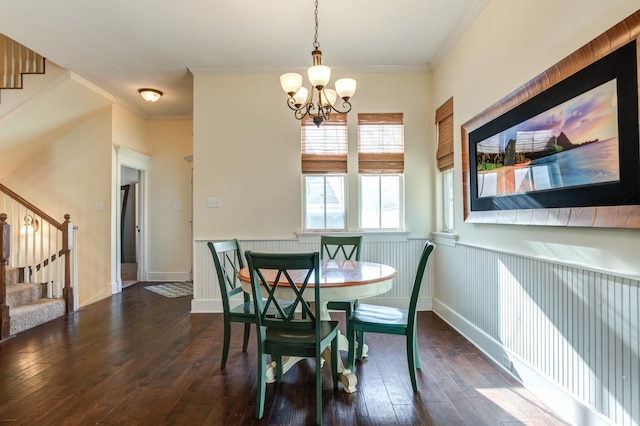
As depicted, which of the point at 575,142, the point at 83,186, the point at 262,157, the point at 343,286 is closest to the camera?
the point at 575,142

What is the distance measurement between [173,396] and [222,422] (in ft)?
1.57

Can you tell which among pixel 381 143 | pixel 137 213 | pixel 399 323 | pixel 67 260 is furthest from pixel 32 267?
pixel 381 143

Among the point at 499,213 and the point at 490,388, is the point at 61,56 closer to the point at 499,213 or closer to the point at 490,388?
the point at 499,213

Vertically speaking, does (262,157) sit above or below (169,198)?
above

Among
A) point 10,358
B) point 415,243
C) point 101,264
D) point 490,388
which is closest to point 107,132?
point 101,264

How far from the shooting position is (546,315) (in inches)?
81.5

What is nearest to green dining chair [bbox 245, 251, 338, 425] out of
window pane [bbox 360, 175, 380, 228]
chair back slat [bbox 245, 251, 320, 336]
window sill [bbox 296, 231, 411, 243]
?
chair back slat [bbox 245, 251, 320, 336]

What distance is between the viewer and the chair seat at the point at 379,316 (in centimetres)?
225

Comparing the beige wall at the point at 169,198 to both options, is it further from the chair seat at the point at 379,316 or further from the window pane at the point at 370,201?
the chair seat at the point at 379,316

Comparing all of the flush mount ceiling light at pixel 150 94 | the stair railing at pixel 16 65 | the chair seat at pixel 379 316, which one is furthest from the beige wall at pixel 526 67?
the stair railing at pixel 16 65

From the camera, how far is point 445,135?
369 cm

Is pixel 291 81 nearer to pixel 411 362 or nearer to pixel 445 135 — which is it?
pixel 445 135

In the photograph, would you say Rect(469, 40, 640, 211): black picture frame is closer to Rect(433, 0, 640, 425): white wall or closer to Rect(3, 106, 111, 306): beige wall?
Rect(433, 0, 640, 425): white wall

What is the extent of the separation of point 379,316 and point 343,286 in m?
0.50
